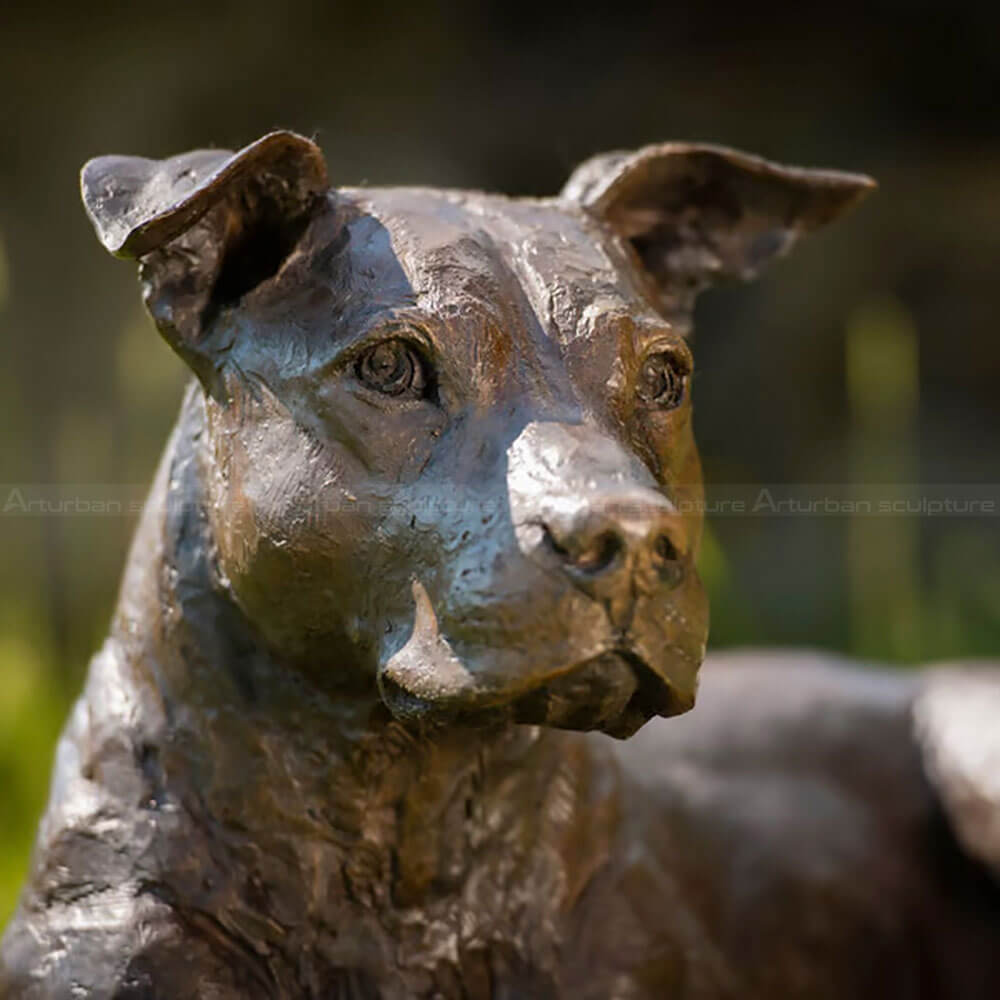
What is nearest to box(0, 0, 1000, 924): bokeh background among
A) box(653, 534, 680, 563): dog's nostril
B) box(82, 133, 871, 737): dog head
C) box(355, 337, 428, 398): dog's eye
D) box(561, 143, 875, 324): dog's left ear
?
box(561, 143, 875, 324): dog's left ear

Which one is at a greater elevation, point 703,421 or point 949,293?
point 949,293

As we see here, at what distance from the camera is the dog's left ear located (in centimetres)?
203

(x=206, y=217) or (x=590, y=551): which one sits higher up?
(x=206, y=217)

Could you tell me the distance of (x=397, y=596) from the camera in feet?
5.04

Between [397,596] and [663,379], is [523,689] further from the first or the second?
[663,379]

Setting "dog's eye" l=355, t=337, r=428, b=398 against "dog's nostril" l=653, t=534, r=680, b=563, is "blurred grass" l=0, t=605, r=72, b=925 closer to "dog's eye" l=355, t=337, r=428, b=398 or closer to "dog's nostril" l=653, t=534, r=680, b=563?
"dog's eye" l=355, t=337, r=428, b=398

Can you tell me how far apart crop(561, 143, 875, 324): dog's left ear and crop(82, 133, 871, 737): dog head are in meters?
0.17

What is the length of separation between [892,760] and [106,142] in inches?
139

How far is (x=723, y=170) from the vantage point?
2072 mm

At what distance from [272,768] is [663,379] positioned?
0.65 metres

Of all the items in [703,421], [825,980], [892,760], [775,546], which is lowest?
[775,546]

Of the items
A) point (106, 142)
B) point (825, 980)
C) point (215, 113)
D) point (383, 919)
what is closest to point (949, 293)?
point (215, 113)

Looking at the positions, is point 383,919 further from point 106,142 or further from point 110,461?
point 106,142

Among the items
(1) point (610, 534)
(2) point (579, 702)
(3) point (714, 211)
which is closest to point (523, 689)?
(2) point (579, 702)
